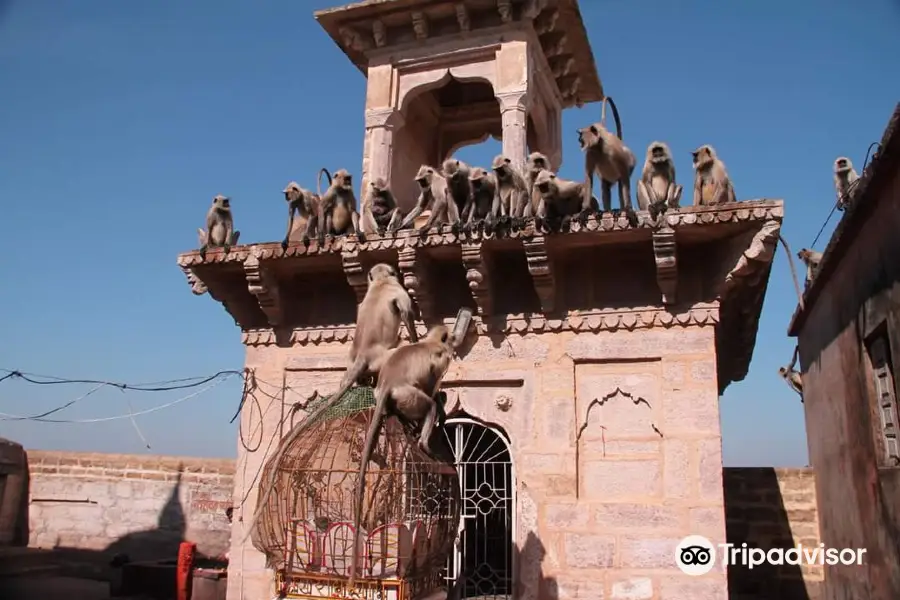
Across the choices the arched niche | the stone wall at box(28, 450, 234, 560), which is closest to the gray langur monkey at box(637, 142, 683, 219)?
the arched niche

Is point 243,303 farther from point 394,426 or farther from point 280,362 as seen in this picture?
point 394,426

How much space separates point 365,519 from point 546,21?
285 inches

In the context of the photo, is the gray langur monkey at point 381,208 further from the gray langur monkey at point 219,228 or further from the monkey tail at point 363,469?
the monkey tail at point 363,469

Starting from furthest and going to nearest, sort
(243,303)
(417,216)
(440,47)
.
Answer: (440,47) < (243,303) < (417,216)

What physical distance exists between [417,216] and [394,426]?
336cm

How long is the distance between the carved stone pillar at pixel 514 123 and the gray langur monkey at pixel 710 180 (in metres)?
2.15

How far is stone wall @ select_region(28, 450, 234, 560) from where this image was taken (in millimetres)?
12977

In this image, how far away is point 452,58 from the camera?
32.6ft

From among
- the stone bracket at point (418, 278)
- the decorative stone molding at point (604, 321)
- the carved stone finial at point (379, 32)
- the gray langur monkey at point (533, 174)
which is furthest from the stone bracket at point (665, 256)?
the carved stone finial at point (379, 32)

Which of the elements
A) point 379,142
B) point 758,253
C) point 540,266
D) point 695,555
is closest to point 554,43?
point 379,142

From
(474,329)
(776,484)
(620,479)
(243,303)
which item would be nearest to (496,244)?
(474,329)

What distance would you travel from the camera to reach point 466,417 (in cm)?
789

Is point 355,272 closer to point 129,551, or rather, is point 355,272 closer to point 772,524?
point 772,524

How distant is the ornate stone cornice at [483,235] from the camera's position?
6859 millimetres
